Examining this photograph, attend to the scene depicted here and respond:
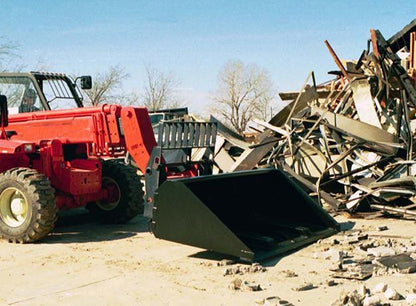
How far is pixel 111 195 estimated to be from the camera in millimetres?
8484

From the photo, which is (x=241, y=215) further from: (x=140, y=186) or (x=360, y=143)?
(x=360, y=143)

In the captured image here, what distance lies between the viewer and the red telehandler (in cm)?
586

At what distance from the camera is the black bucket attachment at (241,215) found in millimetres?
5652

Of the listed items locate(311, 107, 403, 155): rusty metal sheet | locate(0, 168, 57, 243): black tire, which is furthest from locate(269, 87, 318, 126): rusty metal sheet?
locate(0, 168, 57, 243): black tire

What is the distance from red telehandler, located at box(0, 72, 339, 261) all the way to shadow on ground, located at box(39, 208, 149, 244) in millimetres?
223

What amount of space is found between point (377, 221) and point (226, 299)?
14.8 ft

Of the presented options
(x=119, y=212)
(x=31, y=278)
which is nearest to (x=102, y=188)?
(x=119, y=212)

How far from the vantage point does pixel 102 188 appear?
8.45 metres

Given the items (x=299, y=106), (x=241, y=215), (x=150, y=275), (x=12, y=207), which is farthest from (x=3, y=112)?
(x=299, y=106)

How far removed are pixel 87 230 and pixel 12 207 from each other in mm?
1210

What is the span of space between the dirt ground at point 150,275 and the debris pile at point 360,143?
136cm

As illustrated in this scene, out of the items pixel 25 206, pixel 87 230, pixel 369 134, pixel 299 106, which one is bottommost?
pixel 87 230

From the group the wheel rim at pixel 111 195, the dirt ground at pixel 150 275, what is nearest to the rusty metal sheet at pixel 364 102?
the dirt ground at pixel 150 275

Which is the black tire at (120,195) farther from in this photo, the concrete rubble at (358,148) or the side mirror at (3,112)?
the side mirror at (3,112)
